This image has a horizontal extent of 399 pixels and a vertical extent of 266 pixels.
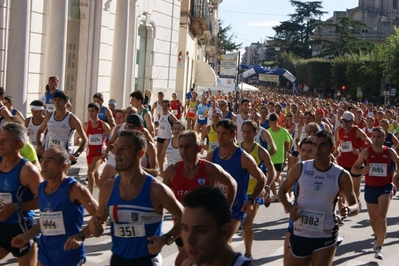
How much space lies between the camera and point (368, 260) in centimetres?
Result: 959

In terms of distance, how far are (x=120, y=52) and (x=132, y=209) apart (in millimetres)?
19549

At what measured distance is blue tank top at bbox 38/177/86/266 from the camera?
5.39 m

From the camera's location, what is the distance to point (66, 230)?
5.45 m

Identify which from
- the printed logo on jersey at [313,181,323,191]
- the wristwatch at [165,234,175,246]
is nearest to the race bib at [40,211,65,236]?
the wristwatch at [165,234,175,246]

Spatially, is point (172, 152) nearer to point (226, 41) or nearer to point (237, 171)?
point (237, 171)

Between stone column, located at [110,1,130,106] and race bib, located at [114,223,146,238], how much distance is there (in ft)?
63.7

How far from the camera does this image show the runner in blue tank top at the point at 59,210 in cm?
541

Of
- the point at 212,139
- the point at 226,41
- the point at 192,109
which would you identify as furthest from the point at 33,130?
the point at 226,41

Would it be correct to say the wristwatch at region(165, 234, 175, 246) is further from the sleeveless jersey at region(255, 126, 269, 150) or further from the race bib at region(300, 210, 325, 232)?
the sleeveless jersey at region(255, 126, 269, 150)

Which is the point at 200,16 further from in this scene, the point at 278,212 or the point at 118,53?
the point at 278,212

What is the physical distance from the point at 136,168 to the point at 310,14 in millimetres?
95957

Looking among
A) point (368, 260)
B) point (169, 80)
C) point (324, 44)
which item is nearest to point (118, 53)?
point (169, 80)

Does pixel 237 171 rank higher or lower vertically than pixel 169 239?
higher

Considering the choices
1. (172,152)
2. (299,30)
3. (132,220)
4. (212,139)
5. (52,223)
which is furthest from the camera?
(299,30)
